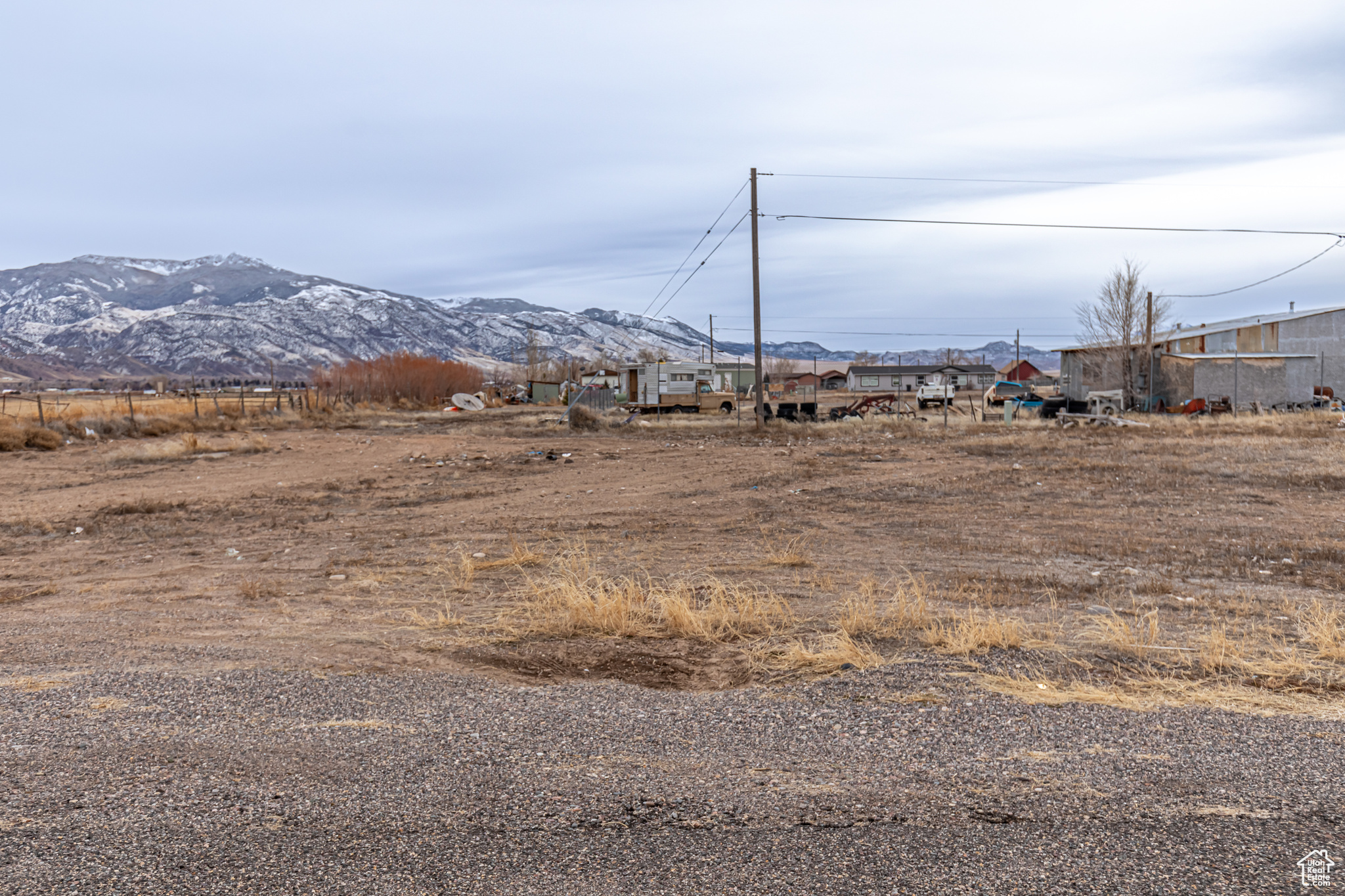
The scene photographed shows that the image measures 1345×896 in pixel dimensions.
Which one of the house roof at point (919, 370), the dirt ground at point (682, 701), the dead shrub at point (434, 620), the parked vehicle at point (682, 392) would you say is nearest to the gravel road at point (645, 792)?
the dirt ground at point (682, 701)

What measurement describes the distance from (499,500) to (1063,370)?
154 ft

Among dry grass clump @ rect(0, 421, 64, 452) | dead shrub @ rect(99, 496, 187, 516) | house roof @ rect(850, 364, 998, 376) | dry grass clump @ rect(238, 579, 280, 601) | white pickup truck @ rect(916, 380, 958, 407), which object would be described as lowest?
dry grass clump @ rect(238, 579, 280, 601)

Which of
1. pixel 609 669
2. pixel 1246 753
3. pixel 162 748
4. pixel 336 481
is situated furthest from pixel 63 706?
pixel 336 481

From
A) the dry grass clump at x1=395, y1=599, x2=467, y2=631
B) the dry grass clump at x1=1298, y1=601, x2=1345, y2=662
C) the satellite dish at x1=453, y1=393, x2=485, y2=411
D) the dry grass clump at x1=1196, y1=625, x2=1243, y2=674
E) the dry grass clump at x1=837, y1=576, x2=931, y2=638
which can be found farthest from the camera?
the satellite dish at x1=453, y1=393, x2=485, y2=411

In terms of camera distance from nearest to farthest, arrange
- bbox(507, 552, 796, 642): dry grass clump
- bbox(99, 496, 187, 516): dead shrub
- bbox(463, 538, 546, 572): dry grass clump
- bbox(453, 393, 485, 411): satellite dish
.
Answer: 1. bbox(507, 552, 796, 642): dry grass clump
2. bbox(463, 538, 546, 572): dry grass clump
3. bbox(99, 496, 187, 516): dead shrub
4. bbox(453, 393, 485, 411): satellite dish

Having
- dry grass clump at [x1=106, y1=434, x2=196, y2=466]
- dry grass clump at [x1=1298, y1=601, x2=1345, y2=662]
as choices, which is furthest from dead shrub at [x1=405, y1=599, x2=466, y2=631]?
dry grass clump at [x1=106, y1=434, x2=196, y2=466]

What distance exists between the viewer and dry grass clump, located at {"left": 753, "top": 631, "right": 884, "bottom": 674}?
569cm

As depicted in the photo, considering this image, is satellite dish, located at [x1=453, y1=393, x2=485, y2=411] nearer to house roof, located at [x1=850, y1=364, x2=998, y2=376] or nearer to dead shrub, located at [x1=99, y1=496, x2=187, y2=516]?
dead shrub, located at [x1=99, y1=496, x2=187, y2=516]

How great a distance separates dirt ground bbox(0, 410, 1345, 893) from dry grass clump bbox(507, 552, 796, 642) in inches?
1.2

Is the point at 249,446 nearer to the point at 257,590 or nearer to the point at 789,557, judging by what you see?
the point at 257,590

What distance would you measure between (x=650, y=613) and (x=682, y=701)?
1956 mm

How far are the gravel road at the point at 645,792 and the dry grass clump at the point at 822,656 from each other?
0.42 meters

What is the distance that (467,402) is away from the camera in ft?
179

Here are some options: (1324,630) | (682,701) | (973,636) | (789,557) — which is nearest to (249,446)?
(789,557)
